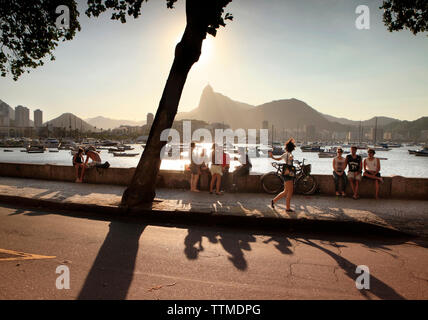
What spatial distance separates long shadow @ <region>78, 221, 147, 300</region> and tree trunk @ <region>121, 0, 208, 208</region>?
2006 millimetres

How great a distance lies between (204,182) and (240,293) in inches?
283

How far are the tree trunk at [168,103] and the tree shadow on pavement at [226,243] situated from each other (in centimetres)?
231

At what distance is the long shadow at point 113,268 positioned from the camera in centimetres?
328

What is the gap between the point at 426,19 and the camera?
973 cm

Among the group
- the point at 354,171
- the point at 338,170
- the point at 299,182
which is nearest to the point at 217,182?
the point at 299,182

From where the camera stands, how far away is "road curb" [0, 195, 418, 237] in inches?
235

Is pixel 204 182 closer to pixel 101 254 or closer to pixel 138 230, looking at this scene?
pixel 138 230

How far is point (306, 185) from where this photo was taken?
31.3 ft

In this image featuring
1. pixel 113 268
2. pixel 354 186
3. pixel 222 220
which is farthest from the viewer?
pixel 354 186

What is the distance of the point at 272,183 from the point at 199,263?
606 centimetres

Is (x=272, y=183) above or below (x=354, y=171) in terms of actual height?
below

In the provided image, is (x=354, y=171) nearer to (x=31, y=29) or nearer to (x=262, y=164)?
(x=31, y=29)
